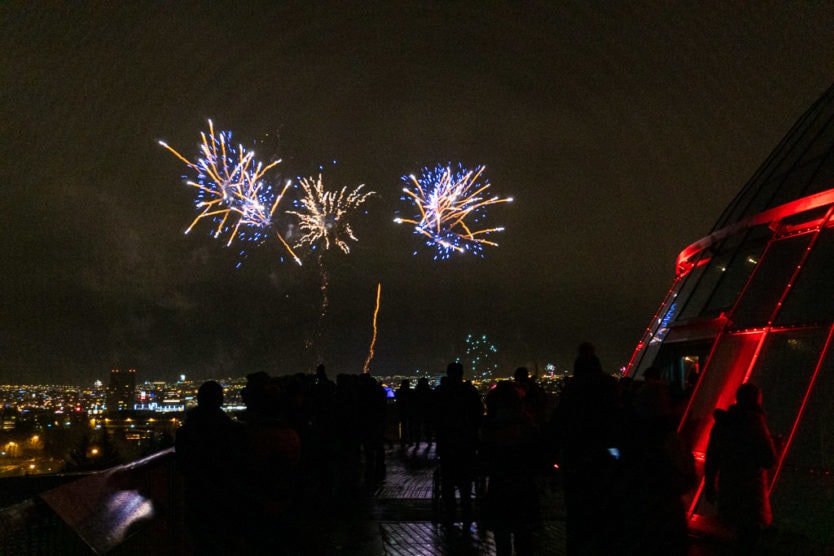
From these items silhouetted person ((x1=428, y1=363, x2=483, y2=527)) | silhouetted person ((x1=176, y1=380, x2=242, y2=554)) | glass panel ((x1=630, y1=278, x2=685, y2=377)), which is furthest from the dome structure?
silhouetted person ((x1=176, y1=380, x2=242, y2=554))

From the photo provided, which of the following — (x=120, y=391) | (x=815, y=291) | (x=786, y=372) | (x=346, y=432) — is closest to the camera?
(x=786, y=372)

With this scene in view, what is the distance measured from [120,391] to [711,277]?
425 feet

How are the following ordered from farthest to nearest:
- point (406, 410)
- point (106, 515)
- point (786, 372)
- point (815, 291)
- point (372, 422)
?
point (406, 410), point (372, 422), point (815, 291), point (786, 372), point (106, 515)

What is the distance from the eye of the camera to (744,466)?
585cm

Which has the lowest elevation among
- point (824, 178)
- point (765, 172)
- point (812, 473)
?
point (812, 473)

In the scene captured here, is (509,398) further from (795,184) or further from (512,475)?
(795,184)

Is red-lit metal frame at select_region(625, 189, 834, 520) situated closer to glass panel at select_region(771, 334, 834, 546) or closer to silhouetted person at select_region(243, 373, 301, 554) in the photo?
glass panel at select_region(771, 334, 834, 546)

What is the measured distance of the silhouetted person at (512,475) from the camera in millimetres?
5988

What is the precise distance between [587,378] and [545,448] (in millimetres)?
694

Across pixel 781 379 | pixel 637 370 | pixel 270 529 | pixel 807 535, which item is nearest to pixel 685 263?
pixel 637 370

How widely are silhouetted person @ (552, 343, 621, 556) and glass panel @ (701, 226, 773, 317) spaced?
6.57m

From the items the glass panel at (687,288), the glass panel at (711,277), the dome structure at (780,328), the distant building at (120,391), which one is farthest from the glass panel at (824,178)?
the distant building at (120,391)

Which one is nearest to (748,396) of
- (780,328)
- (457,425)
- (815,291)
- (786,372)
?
(786,372)

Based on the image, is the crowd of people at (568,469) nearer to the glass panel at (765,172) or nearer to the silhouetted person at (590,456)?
the silhouetted person at (590,456)
